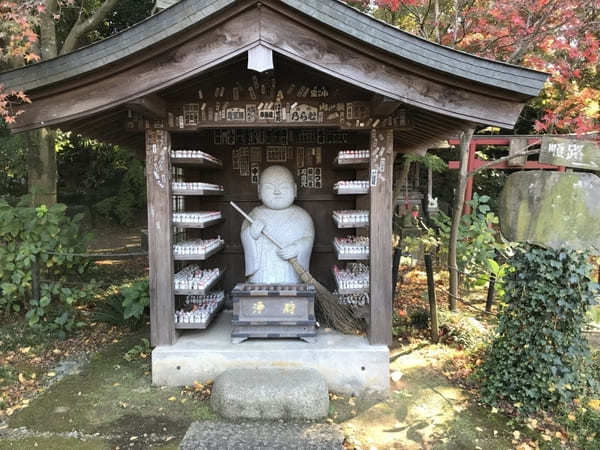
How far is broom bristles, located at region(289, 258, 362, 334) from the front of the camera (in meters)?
4.70

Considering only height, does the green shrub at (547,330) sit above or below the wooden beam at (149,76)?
below

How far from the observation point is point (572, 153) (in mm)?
3486

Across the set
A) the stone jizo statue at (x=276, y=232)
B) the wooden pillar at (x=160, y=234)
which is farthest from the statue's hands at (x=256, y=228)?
the wooden pillar at (x=160, y=234)

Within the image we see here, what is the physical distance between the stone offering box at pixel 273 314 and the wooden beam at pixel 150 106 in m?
1.98

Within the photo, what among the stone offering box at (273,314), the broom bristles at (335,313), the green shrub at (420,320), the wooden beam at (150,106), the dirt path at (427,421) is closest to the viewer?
the dirt path at (427,421)

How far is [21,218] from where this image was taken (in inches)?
210

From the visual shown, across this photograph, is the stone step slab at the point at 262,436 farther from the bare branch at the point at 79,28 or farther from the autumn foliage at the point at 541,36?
the bare branch at the point at 79,28

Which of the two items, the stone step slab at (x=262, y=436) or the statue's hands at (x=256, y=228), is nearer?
the stone step slab at (x=262, y=436)

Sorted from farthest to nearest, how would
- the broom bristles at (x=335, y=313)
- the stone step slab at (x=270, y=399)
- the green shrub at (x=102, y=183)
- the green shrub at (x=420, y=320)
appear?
1. the green shrub at (x=102, y=183)
2. the green shrub at (x=420, y=320)
3. the broom bristles at (x=335, y=313)
4. the stone step slab at (x=270, y=399)

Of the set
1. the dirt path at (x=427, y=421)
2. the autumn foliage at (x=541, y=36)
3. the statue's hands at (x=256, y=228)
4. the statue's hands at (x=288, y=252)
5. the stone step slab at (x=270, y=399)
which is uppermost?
the autumn foliage at (x=541, y=36)

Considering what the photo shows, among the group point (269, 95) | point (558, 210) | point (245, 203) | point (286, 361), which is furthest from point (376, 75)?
point (286, 361)

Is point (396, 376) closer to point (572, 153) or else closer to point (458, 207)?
point (572, 153)

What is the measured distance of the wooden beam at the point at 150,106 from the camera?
374 centimetres

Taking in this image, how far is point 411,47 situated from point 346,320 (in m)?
2.91
